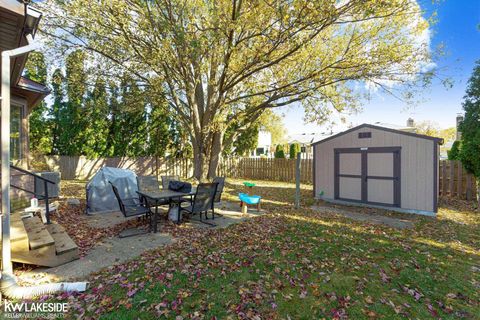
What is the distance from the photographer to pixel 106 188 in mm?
7184

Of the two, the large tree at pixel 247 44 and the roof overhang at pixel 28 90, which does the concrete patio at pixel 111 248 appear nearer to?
the roof overhang at pixel 28 90

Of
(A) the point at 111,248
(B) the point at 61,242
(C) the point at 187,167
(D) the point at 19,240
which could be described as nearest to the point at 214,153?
(C) the point at 187,167

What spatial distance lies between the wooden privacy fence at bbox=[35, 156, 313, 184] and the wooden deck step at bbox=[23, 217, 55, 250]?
11.2 m

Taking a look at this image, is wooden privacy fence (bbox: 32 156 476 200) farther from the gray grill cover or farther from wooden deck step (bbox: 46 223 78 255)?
wooden deck step (bbox: 46 223 78 255)

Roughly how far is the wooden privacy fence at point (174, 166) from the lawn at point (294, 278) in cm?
985

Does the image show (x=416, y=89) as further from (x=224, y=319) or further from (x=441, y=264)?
(x=224, y=319)

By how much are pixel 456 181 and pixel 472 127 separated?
247 centimetres

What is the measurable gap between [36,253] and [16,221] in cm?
113

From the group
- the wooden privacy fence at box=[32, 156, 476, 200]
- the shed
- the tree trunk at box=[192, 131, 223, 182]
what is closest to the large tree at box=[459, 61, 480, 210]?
the wooden privacy fence at box=[32, 156, 476, 200]

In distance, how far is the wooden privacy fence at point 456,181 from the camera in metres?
9.18

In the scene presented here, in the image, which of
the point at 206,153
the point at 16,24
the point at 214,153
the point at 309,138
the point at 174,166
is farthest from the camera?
the point at 309,138

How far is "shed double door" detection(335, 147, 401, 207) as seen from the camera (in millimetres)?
8008

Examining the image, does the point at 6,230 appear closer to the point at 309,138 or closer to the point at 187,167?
the point at 187,167

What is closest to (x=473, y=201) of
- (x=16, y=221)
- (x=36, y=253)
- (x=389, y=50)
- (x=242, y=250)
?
(x=389, y=50)
